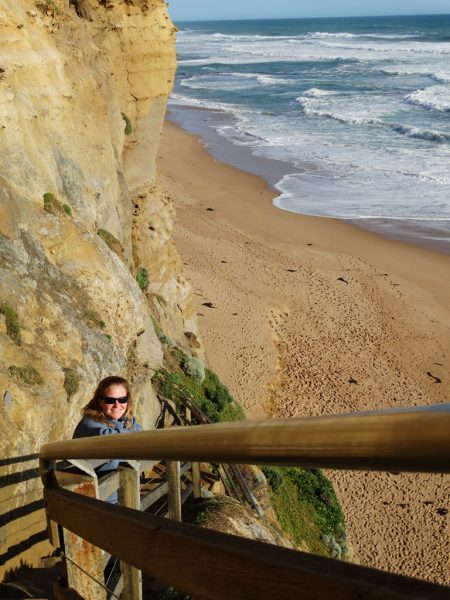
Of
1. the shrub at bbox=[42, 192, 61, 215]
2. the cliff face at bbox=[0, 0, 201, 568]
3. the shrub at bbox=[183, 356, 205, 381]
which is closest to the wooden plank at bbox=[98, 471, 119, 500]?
the cliff face at bbox=[0, 0, 201, 568]

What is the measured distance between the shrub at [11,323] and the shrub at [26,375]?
39 centimetres

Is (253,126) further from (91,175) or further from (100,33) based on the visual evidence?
(91,175)

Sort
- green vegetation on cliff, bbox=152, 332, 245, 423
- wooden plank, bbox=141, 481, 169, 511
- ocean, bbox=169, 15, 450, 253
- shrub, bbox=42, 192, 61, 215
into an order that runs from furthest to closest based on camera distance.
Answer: ocean, bbox=169, 15, 450, 253 → green vegetation on cliff, bbox=152, 332, 245, 423 → shrub, bbox=42, 192, 61, 215 → wooden plank, bbox=141, 481, 169, 511

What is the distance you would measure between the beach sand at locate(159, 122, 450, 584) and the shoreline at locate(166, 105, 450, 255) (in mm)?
758

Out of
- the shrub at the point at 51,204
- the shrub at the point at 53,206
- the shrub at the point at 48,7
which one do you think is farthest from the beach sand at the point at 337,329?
the shrub at the point at 48,7

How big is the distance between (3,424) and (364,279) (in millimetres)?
20219

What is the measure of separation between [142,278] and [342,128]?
35201 millimetres

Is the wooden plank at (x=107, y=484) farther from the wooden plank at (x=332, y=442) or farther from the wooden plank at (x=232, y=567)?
the wooden plank at (x=332, y=442)

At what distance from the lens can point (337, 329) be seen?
20875 mm

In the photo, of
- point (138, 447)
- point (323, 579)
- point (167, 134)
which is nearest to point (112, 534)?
point (138, 447)

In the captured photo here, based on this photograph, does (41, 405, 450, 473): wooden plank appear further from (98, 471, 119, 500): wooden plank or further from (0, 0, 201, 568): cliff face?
(0, 0, 201, 568): cliff face

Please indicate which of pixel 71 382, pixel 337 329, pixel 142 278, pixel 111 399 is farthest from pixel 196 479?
pixel 337 329

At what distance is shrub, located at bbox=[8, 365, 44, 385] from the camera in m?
6.11

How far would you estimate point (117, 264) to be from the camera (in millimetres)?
9578
